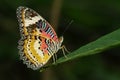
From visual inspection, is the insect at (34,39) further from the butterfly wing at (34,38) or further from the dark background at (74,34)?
the dark background at (74,34)

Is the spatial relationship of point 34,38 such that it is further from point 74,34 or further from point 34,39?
point 74,34

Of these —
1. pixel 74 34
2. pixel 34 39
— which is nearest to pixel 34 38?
pixel 34 39

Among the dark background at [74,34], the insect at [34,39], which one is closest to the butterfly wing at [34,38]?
the insect at [34,39]

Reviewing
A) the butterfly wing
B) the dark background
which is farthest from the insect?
the dark background

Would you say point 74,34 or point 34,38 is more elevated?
point 34,38

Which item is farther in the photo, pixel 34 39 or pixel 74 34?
pixel 74 34

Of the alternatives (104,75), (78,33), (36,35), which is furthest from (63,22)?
(36,35)

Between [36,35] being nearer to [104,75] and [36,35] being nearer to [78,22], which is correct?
[78,22]
